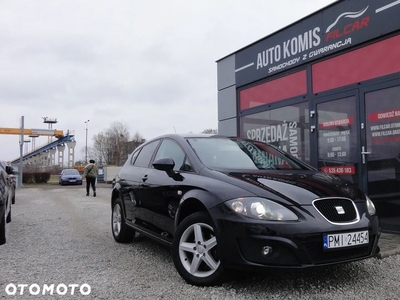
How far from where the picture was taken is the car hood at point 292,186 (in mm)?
3311

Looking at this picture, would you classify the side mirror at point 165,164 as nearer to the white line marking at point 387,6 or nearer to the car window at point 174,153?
the car window at point 174,153

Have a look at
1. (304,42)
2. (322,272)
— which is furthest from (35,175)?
(322,272)

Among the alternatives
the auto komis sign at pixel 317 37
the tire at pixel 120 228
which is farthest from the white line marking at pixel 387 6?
the tire at pixel 120 228

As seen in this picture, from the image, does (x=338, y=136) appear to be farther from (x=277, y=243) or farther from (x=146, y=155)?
(x=277, y=243)

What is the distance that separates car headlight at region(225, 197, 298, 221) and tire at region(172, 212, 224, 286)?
31cm

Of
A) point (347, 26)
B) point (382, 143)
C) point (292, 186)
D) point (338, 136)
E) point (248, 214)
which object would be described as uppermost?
point (347, 26)

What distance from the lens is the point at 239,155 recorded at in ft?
14.6

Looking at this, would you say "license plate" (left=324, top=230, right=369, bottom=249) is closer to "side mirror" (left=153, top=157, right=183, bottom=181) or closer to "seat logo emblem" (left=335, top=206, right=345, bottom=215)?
"seat logo emblem" (left=335, top=206, right=345, bottom=215)

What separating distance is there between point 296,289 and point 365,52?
445 centimetres

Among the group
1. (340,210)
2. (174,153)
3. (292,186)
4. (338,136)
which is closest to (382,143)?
(338,136)

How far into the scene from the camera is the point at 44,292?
11.5 feet

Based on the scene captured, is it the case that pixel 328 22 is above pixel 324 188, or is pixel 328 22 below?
above

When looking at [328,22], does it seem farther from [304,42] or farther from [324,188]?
[324,188]

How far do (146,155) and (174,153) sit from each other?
94 centimetres
